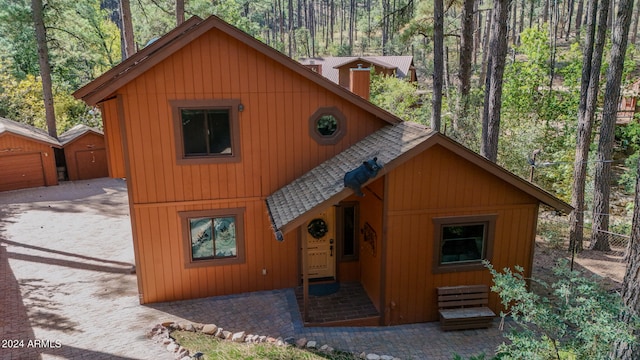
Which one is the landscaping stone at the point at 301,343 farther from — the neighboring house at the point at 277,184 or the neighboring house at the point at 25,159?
the neighboring house at the point at 25,159

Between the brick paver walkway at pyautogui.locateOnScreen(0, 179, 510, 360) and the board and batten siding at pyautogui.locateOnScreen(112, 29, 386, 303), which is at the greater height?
the board and batten siding at pyautogui.locateOnScreen(112, 29, 386, 303)

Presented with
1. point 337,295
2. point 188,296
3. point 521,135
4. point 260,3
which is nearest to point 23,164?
point 188,296

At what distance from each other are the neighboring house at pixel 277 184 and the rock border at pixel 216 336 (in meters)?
1.45

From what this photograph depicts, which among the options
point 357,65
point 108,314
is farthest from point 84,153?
point 357,65

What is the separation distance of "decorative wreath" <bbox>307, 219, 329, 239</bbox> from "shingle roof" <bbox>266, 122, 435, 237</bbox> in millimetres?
1203

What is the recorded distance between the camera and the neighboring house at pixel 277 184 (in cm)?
895

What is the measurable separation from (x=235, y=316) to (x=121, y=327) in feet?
7.73

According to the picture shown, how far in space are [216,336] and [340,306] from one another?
2.88 meters

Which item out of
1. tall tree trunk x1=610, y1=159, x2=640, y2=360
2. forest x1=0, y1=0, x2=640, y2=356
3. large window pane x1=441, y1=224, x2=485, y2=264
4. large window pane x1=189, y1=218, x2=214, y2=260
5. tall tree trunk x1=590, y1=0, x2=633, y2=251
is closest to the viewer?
tall tree trunk x1=610, y1=159, x2=640, y2=360

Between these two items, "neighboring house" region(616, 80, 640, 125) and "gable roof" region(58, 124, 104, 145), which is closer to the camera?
"gable roof" region(58, 124, 104, 145)

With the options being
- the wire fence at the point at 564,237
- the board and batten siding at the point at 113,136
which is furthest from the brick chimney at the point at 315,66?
the board and batten siding at the point at 113,136

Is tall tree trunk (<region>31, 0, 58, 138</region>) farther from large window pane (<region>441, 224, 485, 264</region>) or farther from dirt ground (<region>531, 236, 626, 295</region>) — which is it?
dirt ground (<region>531, 236, 626, 295</region>)

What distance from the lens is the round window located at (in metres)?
10.4

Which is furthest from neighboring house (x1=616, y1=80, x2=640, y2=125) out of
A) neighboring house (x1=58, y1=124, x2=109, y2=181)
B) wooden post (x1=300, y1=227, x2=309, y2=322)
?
neighboring house (x1=58, y1=124, x2=109, y2=181)
